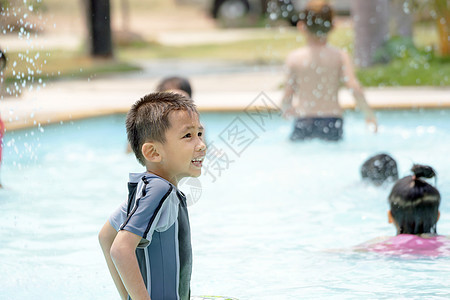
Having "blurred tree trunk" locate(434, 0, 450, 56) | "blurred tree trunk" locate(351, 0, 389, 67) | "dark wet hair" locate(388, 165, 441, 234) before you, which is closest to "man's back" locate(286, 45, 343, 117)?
"dark wet hair" locate(388, 165, 441, 234)

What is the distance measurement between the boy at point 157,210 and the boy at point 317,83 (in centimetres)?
451


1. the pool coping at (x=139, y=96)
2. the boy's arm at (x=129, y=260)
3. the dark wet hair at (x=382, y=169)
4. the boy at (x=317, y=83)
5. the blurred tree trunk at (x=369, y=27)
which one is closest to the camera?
the boy's arm at (x=129, y=260)

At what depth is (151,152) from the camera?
8.25 ft

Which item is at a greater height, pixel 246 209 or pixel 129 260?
pixel 129 260

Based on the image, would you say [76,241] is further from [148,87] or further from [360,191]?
[148,87]

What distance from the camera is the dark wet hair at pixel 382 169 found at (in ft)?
18.6

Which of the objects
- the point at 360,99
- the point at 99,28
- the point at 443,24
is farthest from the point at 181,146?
the point at 99,28

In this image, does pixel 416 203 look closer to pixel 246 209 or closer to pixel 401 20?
pixel 246 209

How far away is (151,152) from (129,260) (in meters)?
0.36

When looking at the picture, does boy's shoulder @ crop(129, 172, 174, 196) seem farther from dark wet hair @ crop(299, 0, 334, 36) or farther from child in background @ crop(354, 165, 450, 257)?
dark wet hair @ crop(299, 0, 334, 36)

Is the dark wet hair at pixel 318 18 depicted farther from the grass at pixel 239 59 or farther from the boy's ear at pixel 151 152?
the grass at pixel 239 59

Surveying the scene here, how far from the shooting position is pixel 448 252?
3.95 meters

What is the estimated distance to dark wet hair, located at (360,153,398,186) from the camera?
5684 millimetres

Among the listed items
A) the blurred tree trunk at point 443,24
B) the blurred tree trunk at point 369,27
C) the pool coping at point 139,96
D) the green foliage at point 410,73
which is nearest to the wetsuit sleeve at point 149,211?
the pool coping at point 139,96
